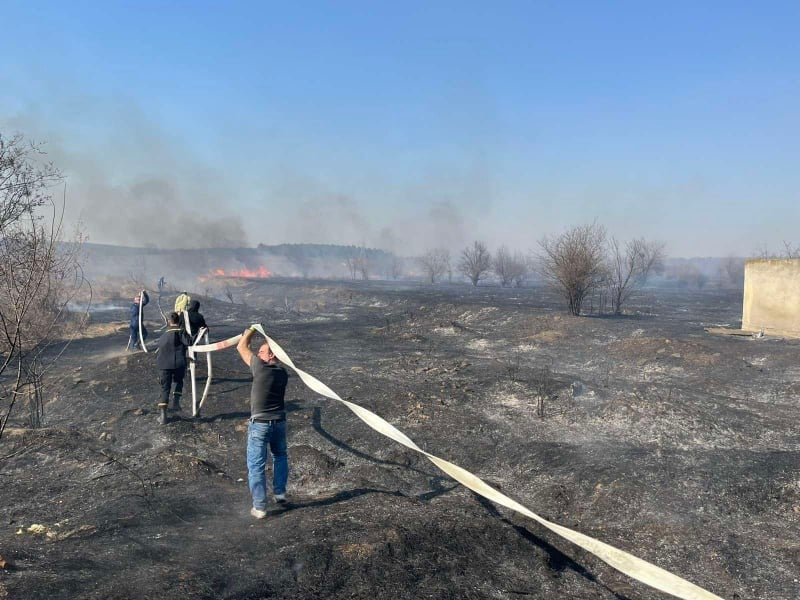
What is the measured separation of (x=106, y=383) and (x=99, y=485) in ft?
18.0

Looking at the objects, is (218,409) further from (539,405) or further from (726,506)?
(726,506)

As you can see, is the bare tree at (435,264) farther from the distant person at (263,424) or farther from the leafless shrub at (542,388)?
the distant person at (263,424)

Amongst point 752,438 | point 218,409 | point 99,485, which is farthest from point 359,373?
point 752,438

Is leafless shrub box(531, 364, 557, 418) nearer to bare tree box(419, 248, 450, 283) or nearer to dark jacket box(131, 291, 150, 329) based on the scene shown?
dark jacket box(131, 291, 150, 329)

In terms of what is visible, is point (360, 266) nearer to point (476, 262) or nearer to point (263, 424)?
point (476, 262)

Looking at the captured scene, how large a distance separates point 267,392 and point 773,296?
1807 centimetres

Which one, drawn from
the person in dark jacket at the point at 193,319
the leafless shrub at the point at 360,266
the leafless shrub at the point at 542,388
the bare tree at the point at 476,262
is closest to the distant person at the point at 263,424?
the person in dark jacket at the point at 193,319

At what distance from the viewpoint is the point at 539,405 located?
31.8ft

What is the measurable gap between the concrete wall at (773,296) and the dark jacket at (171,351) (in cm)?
1747

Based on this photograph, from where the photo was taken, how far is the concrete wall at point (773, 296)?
54.4 ft

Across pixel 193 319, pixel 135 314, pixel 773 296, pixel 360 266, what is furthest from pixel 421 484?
pixel 360 266

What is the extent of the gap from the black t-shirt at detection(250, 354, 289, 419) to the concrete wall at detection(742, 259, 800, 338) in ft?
57.6

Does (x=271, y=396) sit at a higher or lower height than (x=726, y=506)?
higher

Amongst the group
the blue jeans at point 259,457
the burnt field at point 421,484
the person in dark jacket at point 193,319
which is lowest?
the burnt field at point 421,484
